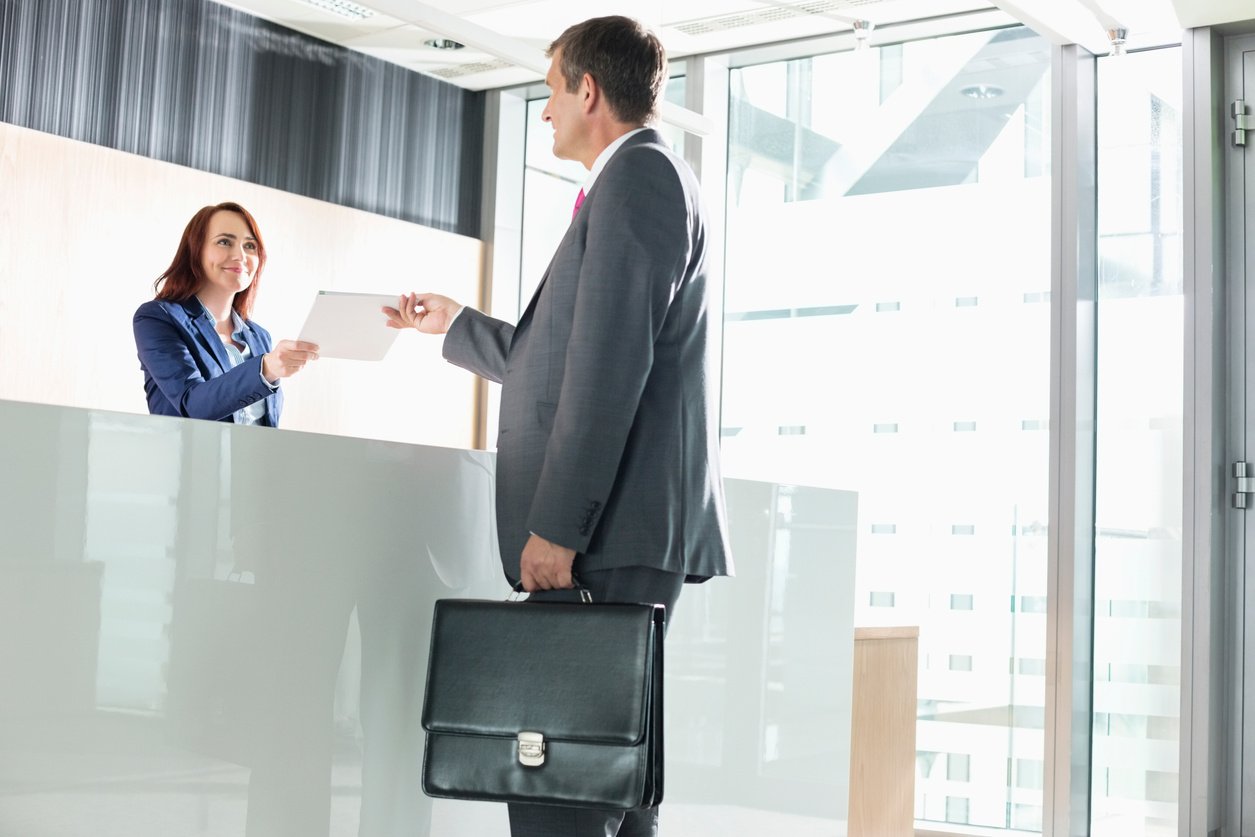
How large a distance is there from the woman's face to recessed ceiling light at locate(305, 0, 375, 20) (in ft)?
6.13

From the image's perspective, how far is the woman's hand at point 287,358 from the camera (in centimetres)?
249

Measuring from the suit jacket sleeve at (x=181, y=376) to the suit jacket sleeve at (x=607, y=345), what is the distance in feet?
4.18

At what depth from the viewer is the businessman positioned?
173cm

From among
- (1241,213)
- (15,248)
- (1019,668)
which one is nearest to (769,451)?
(1019,668)

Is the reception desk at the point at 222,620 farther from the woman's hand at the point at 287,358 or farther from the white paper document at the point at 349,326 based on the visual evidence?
the woman's hand at the point at 287,358

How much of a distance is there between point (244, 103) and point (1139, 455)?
3364 mm

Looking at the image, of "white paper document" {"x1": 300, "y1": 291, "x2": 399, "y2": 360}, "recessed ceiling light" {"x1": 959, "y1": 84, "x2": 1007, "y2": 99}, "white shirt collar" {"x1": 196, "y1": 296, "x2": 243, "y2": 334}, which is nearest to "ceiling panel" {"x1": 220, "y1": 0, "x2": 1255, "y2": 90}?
"recessed ceiling light" {"x1": 959, "y1": 84, "x2": 1007, "y2": 99}

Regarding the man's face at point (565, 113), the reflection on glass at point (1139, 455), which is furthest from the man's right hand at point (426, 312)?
the reflection on glass at point (1139, 455)

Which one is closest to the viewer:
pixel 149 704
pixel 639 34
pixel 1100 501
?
pixel 149 704

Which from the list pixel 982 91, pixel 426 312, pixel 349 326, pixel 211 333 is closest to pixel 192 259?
pixel 211 333

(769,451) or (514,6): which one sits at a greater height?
(514,6)

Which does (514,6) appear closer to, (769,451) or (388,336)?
(769,451)

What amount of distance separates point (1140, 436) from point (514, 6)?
2.56 metres

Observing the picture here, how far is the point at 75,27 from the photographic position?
447 cm
